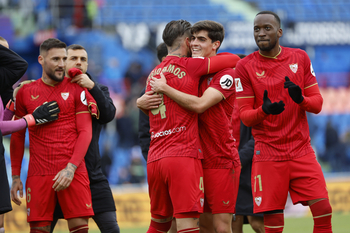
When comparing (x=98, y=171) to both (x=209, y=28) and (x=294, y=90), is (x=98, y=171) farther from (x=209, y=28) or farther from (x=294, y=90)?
(x=294, y=90)

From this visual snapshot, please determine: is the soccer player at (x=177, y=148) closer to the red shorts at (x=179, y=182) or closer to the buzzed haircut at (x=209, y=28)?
the red shorts at (x=179, y=182)

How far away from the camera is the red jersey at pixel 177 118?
4180mm

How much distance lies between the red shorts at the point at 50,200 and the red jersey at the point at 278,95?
1.88 metres

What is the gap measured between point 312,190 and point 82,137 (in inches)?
94.3

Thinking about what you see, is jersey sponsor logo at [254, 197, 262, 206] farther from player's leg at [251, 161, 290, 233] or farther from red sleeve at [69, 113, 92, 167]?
red sleeve at [69, 113, 92, 167]

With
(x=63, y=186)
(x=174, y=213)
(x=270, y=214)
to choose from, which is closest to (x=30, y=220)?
(x=63, y=186)

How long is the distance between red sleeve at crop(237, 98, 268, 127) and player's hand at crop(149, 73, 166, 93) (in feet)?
2.53

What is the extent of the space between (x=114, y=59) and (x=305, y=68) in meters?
12.7

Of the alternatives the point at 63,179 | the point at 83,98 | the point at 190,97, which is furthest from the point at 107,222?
the point at 190,97

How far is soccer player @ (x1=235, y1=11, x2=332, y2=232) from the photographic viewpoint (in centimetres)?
416

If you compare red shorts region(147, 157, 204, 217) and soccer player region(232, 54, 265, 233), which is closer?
red shorts region(147, 157, 204, 217)

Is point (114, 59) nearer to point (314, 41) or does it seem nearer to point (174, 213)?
point (314, 41)

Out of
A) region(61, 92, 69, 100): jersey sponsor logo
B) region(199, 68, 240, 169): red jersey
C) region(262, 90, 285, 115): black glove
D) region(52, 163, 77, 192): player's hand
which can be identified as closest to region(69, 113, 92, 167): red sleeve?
region(52, 163, 77, 192): player's hand

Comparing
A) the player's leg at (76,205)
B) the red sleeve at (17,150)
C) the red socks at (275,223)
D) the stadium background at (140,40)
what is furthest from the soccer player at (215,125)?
the stadium background at (140,40)
